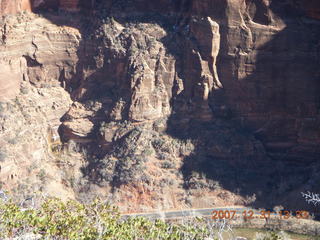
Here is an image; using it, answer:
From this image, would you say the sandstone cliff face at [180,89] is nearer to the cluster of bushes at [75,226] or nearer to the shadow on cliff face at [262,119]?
the shadow on cliff face at [262,119]

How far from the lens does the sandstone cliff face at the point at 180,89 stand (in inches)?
1777

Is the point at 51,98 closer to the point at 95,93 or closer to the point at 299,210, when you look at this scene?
the point at 95,93

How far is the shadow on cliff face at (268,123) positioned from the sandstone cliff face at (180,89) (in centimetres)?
8

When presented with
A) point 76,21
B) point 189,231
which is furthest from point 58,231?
point 76,21

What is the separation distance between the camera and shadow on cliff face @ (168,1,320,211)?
45.1 metres

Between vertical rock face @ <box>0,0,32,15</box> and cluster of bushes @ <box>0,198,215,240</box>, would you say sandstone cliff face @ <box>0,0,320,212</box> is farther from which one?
cluster of bushes @ <box>0,198,215,240</box>

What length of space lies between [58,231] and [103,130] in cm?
2425

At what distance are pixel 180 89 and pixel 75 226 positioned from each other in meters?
26.2

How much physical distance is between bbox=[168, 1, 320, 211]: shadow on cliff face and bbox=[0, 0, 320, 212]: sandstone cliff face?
8cm

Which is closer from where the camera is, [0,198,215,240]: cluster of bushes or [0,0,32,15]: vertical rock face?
[0,198,215,240]: cluster of bushes

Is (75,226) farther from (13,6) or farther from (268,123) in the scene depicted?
(13,6)

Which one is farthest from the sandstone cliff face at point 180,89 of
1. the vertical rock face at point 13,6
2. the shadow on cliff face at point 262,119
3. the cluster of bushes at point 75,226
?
the cluster of bushes at point 75,226

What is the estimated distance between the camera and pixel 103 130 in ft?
153

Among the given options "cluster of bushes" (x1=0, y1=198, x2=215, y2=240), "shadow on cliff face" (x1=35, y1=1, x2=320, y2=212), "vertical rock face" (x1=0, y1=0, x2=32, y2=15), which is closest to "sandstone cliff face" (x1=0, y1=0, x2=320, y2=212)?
"shadow on cliff face" (x1=35, y1=1, x2=320, y2=212)
